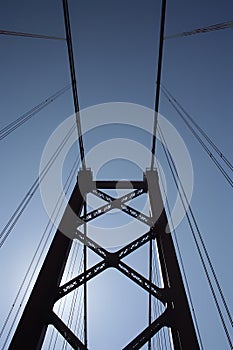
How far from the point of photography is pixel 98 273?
661 centimetres

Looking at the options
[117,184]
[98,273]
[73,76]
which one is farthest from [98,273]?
[73,76]

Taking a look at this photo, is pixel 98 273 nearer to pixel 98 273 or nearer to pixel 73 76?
pixel 98 273

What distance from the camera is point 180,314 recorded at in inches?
211

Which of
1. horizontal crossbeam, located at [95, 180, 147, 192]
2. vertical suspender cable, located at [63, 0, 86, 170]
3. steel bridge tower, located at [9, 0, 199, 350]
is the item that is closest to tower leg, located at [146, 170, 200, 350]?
steel bridge tower, located at [9, 0, 199, 350]

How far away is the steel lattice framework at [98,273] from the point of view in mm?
5098

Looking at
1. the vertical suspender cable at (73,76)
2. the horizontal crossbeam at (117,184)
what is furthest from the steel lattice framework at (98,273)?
the vertical suspender cable at (73,76)

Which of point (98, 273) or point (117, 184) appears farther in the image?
point (117, 184)

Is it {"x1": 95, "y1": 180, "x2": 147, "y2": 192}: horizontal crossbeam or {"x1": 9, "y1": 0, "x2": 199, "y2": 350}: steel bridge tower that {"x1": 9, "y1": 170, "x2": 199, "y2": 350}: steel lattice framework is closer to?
{"x1": 9, "y1": 0, "x2": 199, "y2": 350}: steel bridge tower

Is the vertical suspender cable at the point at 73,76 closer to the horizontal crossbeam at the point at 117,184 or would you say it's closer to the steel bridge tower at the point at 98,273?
the steel bridge tower at the point at 98,273

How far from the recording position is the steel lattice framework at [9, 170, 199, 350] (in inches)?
201

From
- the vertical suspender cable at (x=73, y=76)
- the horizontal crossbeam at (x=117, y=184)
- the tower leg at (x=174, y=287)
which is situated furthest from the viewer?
the horizontal crossbeam at (x=117, y=184)

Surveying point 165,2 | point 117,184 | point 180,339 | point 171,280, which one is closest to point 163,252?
point 171,280

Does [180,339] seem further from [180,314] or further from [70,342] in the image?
[70,342]

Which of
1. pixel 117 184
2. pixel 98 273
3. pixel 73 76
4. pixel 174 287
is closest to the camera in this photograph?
pixel 174 287
